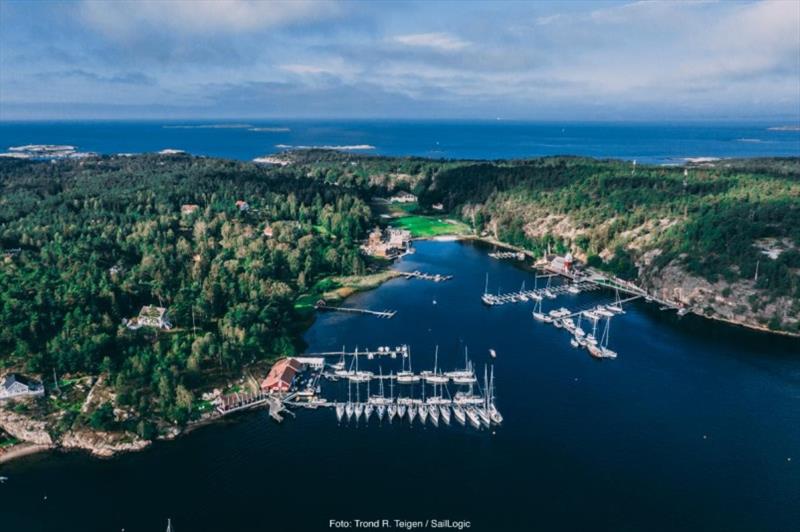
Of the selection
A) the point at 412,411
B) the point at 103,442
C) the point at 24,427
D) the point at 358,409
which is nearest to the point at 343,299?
the point at 358,409

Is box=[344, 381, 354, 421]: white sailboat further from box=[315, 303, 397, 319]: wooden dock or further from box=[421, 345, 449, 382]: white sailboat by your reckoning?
box=[315, 303, 397, 319]: wooden dock

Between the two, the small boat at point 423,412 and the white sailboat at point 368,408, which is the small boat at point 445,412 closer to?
the small boat at point 423,412

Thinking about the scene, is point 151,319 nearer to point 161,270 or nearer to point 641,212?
point 161,270

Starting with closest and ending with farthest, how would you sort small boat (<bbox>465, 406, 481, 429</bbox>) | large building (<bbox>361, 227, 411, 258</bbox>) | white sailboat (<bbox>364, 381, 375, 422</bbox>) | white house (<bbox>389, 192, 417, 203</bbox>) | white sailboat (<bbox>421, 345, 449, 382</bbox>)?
small boat (<bbox>465, 406, 481, 429</bbox>) → white sailboat (<bbox>364, 381, 375, 422</bbox>) → white sailboat (<bbox>421, 345, 449, 382</bbox>) → large building (<bbox>361, 227, 411, 258</bbox>) → white house (<bbox>389, 192, 417, 203</bbox>)

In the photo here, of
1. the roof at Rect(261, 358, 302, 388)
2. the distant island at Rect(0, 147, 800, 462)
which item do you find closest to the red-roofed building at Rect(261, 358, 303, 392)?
the roof at Rect(261, 358, 302, 388)

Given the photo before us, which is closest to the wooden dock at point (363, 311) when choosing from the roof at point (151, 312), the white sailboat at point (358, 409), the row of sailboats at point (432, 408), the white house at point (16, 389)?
the roof at point (151, 312)

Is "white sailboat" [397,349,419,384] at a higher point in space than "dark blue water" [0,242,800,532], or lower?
higher

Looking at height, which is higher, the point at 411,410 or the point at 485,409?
the point at 485,409
